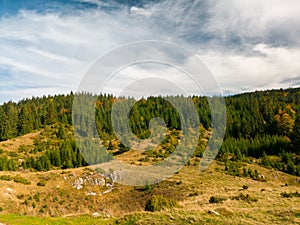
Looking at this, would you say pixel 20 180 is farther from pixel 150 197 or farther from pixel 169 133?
pixel 169 133

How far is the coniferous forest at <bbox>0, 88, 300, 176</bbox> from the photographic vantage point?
7523cm

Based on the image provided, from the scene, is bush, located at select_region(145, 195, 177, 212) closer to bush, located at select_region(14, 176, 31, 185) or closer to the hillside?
the hillside

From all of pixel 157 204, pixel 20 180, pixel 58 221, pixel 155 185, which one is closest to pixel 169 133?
pixel 155 185

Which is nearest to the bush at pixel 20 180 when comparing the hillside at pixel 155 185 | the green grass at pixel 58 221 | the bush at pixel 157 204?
the hillside at pixel 155 185

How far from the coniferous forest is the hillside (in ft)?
1.40

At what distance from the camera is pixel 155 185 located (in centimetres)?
4516

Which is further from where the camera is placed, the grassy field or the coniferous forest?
the coniferous forest

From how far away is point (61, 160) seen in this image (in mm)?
79875

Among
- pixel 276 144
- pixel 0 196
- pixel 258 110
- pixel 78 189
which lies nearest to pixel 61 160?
pixel 78 189

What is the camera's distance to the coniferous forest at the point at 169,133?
75.2 meters

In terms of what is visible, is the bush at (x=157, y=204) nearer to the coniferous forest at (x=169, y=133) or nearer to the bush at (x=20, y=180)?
the bush at (x=20, y=180)

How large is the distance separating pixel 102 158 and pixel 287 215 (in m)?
67.5

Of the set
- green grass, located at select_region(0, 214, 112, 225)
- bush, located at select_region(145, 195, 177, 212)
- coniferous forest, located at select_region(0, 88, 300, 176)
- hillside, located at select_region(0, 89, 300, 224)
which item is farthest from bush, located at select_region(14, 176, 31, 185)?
bush, located at select_region(145, 195, 177, 212)

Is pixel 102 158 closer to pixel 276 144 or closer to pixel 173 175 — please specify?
pixel 173 175
